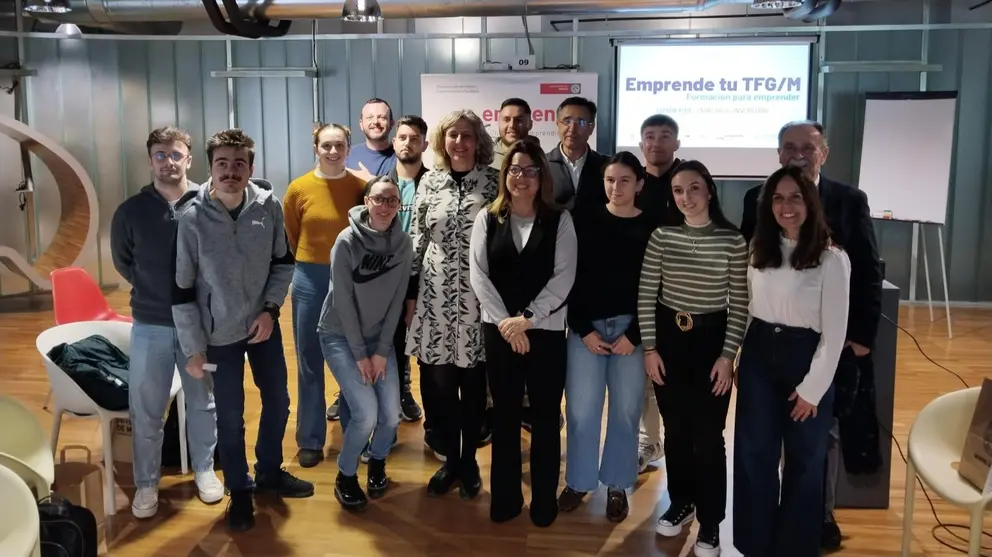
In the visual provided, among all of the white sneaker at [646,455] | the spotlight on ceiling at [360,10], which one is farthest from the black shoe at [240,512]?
the spotlight on ceiling at [360,10]

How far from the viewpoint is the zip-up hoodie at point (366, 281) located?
308cm

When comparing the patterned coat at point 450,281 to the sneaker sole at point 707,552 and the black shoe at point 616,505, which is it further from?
the sneaker sole at point 707,552

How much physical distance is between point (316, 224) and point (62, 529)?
62.5 inches

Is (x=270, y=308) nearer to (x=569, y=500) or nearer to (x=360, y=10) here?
(x=569, y=500)

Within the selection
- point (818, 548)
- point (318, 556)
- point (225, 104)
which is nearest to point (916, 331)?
point (818, 548)

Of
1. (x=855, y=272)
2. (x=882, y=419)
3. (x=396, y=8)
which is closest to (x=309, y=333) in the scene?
(x=855, y=272)

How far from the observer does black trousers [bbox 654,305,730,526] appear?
2787mm

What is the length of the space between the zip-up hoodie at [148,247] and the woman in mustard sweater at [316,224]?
1.93ft

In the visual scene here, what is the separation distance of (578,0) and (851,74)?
8.55 feet

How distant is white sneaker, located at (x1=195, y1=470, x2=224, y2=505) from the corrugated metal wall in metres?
4.91

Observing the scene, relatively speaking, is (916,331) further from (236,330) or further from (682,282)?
(236,330)

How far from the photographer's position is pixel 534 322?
9.63 feet

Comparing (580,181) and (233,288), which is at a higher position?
(580,181)

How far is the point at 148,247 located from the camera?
→ 10.2 ft
